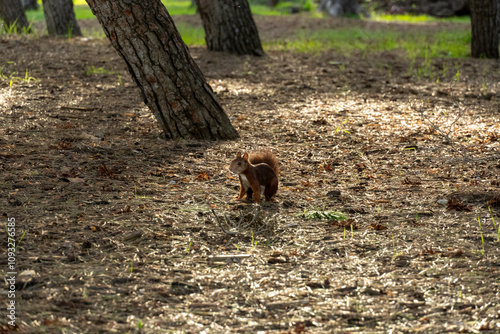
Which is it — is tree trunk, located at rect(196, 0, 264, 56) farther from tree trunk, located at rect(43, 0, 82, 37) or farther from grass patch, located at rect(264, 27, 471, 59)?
tree trunk, located at rect(43, 0, 82, 37)

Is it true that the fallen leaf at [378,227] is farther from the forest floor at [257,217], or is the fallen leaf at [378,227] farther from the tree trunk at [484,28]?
the tree trunk at [484,28]

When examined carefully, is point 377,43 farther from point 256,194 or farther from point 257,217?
point 257,217

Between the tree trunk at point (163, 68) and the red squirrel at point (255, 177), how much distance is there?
5.04 feet

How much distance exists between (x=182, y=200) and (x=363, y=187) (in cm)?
155

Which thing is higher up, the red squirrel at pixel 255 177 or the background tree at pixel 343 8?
the background tree at pixel 343 8

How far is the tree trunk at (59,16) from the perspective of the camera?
11.2 metres

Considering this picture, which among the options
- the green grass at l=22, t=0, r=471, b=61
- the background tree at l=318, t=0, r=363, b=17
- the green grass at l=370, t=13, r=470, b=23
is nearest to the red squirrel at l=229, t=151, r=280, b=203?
the green grass at l=22, t=0, r=471, b=61

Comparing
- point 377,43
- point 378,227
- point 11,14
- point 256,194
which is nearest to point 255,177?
point 256,194

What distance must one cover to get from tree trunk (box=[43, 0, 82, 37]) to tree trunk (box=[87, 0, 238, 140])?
6.33 m

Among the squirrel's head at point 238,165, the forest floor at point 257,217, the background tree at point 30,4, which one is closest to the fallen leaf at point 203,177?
the forest floor at point 257,217

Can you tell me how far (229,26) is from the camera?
9969mm

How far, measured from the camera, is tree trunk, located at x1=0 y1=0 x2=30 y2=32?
36.3 feet

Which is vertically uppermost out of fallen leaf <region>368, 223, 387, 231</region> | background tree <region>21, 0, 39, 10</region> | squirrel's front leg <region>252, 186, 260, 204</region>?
background tree <region>21, 0, 39, 10</region>

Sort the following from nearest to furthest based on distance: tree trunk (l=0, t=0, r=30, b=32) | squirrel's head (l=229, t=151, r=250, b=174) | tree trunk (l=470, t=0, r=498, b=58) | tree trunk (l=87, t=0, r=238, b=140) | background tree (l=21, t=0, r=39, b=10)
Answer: squirrel's head (l=229, t=151, r=250, b=174) → tree trunk (l=87, t=0, r=238, b=140) → tree trunk (l=470, t=0, r=498, b=58) → tree trunk (l=0, t=0, r=30, b=32) → background tree (l=21, t=0, r=39, b=10)
